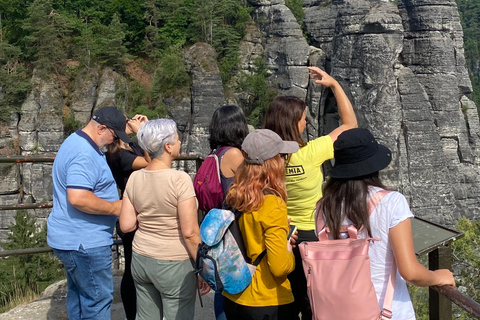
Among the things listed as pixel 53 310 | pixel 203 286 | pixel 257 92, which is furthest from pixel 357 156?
pixel 257 92

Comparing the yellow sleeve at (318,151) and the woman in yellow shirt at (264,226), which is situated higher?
the yellow sleeve at (318,151)

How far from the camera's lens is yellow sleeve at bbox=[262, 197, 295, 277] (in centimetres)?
266

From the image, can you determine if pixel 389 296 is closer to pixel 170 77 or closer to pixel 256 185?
pixel 256 185

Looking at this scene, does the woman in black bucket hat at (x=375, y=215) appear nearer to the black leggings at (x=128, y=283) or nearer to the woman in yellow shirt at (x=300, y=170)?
the woman in yellow shirt at (x=300, y=170)

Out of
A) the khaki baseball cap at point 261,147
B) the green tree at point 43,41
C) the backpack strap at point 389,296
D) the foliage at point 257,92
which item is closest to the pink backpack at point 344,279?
the backpack strap at point 389,296

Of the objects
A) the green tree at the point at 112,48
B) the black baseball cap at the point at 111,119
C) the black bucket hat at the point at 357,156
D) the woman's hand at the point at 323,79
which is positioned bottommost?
the black bucket hat at the point at 357,156

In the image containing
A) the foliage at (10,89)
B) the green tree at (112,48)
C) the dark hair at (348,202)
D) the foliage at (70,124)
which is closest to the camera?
the dark hair at (348,202)

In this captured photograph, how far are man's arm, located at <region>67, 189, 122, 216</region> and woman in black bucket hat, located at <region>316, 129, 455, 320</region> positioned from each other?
1564mm

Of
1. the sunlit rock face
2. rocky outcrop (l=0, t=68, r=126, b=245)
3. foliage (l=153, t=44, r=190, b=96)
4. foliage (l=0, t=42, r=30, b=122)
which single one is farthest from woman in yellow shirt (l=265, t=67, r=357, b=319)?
foliage (l=0, t=42, r=30, b=122)

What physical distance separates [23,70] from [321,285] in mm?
27130

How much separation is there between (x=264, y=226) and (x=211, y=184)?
3.04ft

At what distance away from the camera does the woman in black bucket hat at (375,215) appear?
87.1 inches

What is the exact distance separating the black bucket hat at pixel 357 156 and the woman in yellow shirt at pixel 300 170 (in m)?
0.91

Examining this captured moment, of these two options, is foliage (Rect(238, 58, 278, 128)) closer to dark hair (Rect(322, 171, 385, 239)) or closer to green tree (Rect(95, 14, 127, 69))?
green tree (Rect(95, 14, 127, 69))
